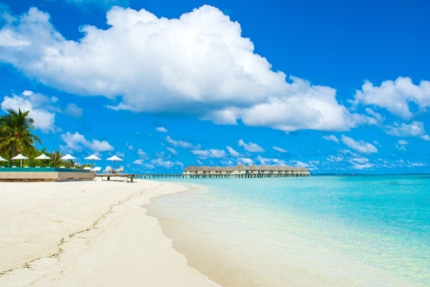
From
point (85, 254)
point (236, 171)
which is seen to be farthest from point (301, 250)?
point (236, 171)

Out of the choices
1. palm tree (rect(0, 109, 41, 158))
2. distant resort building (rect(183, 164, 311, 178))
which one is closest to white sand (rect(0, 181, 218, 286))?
palm tree (rect(0, 109, 41, 158))

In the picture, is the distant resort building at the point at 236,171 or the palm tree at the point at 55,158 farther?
the distant resort building at the point at 236,171

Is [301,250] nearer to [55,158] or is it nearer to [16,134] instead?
[16,134]

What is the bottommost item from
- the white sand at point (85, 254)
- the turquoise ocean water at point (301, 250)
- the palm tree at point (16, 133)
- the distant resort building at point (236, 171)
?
the turquoise ocean water at point (301, 250)

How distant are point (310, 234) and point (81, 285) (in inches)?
254

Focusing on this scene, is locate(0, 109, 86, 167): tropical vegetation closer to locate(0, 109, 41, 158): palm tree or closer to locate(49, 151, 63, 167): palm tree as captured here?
locate(0, 109, 41, 158): palm tree

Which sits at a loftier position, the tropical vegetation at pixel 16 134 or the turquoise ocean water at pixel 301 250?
the tropical vegetation at pixel 16 134

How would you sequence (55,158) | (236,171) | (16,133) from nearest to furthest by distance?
(16,133) < (55,158) < (236,171)

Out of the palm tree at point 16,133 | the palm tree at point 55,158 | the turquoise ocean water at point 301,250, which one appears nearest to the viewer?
the turquoise ocean water at point 301,250

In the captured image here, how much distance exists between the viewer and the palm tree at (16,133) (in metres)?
36.1

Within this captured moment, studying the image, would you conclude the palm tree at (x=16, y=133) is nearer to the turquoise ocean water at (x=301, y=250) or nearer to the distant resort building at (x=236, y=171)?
the turquoise ocean water at (x=301, y=250)

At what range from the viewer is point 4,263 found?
15.3 ft

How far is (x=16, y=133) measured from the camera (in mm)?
36219

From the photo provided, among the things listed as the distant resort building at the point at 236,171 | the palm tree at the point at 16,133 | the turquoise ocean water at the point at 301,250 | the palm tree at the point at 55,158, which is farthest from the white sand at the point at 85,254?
the distant resort building at the point at 236,171
